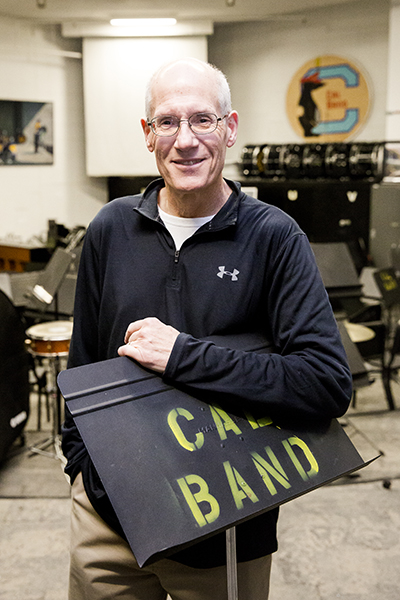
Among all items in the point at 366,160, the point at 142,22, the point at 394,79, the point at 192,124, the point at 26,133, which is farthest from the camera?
the point at 26,133

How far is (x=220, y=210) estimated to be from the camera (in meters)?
1.41

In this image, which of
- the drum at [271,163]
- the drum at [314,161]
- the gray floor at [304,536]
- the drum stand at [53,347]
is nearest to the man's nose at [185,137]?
the gray floor at [304,536]

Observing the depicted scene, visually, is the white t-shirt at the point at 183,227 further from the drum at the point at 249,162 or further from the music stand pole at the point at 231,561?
the drum at the point at 249,162

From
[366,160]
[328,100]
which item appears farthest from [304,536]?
[328,100]

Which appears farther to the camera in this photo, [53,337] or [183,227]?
[53,337]

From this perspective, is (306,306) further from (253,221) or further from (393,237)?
(393,237)

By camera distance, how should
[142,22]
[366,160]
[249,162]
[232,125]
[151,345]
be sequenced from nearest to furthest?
[151,345] → [232,125] → [366,160] → [249,162] → [142,22]

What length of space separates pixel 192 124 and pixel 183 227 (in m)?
0.23

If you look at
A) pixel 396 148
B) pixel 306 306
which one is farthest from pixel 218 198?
pixel 396 148

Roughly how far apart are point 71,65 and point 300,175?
159 inches

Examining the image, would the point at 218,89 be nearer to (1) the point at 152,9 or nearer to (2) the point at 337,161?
(2) the point at 337,161

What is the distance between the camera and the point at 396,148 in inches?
298

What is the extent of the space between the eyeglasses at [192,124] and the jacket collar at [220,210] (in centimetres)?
18

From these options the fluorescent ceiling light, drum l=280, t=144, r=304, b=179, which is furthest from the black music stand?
the fluorescent ceiling light
